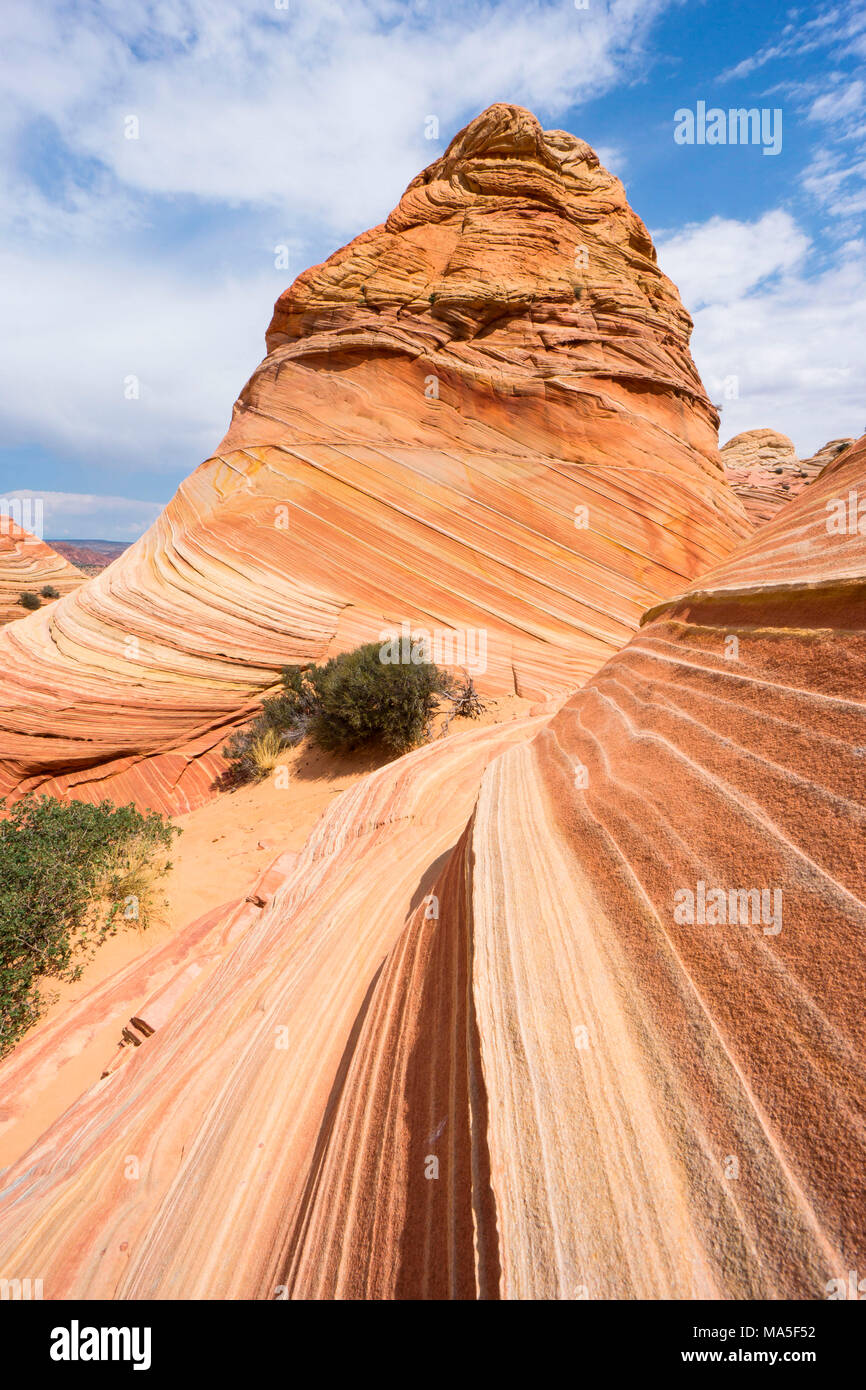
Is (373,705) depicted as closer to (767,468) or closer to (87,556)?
(767,468)

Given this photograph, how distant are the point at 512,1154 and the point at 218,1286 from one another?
1336mm

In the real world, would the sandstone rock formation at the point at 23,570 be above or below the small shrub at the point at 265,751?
above

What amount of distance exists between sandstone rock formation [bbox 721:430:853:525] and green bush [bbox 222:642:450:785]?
17.2 ft

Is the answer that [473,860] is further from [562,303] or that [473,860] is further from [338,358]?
[562,303]

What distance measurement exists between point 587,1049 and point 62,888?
5288mm

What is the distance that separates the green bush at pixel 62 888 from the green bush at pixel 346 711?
2.17m

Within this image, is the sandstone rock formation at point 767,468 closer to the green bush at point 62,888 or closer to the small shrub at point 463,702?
the small shrub at point 463,702

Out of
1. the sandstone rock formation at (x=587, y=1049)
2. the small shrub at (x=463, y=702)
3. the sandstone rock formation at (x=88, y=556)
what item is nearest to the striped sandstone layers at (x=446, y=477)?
the small shrub at (x=463, y=702)

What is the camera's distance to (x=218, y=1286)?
1.71 meters

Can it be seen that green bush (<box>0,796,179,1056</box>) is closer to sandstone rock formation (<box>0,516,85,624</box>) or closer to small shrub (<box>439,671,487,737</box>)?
small shrub (<box>439,671,487,737</box>)

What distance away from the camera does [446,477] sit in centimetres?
1066

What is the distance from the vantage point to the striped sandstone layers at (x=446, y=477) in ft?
30.7

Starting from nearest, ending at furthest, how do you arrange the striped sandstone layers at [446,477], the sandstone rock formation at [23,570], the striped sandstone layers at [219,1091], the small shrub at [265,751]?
the striped sandstone layers at [219,1091] < the small shrub at [265,751] < the striped sandstone layers at [446,477] < the sandstone rock formation at [23,570]

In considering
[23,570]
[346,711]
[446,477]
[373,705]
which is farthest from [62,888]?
[23,570]
